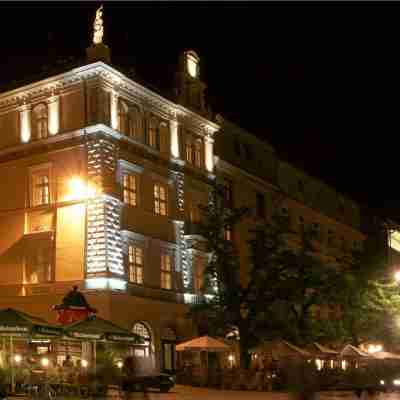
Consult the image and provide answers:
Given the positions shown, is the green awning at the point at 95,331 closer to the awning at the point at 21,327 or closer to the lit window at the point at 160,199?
the awning at the point at 21,327

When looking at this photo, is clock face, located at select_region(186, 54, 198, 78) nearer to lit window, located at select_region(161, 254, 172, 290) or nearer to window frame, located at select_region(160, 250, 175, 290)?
window frame, located at select_region(160, 250, 175, 290)

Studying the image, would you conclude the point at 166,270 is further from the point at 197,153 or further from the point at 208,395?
the point at 208,395

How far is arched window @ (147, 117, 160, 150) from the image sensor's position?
5005 centimetres

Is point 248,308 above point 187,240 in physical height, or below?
below

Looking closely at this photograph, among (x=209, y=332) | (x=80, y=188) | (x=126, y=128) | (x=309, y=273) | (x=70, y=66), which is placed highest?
(x=70, y=66)

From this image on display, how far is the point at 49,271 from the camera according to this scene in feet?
152

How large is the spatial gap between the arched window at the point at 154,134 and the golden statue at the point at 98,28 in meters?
5.87

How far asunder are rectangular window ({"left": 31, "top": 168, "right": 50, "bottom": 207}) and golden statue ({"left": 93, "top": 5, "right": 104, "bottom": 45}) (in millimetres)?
7719

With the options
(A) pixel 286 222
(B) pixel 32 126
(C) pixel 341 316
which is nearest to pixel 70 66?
(B) pixel 32 126

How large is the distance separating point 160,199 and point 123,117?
557 centimetres

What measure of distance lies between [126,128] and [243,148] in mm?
15722

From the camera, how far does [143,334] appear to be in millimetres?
47156

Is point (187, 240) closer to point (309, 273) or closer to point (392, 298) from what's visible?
point (309, 273)

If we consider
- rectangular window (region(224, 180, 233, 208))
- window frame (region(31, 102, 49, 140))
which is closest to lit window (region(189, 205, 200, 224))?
rectangular window (region(224, 180, 233, 208))
